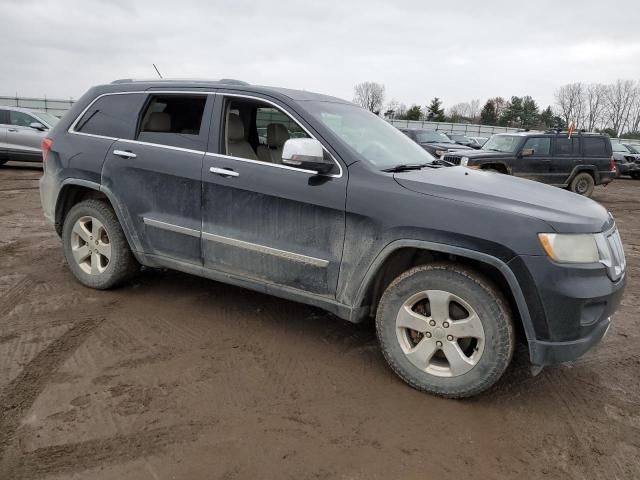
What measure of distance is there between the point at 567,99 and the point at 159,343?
89837 mm

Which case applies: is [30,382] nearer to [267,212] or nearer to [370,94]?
[267,212]

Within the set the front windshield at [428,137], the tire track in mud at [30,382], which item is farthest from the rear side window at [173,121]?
the front windshield at [428,137]

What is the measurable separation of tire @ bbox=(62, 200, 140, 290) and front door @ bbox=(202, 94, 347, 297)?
982mm

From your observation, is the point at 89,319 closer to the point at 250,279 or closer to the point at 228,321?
the point at 228,321

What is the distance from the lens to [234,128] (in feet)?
12.3

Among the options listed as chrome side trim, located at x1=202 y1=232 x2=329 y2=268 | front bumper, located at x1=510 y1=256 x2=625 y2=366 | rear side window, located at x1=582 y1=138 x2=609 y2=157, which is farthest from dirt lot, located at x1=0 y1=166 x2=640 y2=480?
rear side window, located at x1=582 y1=138 x2=609 y2=157

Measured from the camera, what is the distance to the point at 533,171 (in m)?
11.8

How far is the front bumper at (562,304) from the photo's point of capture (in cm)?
261

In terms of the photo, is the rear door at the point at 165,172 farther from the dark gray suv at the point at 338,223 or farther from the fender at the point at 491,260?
the fender at the point at 491,260

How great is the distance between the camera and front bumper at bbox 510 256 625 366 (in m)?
2.61

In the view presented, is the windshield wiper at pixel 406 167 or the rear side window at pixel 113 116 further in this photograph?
the rear side window at pixel 113 116

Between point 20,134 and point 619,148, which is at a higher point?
point 619,148

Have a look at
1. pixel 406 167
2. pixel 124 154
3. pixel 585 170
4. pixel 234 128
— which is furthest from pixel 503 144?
pixel 124 154

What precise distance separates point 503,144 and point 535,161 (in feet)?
2.83
